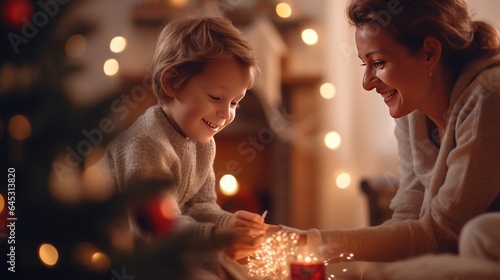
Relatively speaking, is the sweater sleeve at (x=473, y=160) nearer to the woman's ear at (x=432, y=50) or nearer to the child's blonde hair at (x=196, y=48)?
the woman's ear at (x=432, y=50)

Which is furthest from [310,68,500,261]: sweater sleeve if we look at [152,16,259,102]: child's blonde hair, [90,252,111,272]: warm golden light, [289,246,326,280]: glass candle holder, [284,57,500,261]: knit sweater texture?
[90,252,111,272]: warm golden light

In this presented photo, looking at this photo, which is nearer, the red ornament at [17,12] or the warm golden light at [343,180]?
the red ornament at [17,12]

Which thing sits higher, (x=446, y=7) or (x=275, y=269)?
(x=446, y=7)

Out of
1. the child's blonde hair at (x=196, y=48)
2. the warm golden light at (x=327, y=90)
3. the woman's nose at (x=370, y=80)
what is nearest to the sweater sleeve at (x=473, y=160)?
the woman's nose at (x=370, y=80)

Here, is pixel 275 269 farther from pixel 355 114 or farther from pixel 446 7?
pixel 355 114

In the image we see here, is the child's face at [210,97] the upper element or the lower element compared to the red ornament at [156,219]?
upper

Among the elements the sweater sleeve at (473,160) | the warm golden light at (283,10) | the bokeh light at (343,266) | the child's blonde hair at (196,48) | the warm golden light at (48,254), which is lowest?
the warm golden light at (48,254)

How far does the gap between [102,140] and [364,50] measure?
2.22 feet

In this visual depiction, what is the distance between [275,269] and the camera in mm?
1101

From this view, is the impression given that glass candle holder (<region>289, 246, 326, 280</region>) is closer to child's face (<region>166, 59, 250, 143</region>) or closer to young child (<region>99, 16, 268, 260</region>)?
young child (<region>99, 16, 268, 260</region>)

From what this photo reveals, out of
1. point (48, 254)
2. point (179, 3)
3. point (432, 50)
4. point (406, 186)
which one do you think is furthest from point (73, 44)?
point (179, 3)

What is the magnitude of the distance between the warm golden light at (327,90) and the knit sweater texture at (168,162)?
2.24m

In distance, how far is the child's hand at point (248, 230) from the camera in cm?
106

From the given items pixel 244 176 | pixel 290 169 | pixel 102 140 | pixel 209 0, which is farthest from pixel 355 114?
pixel 102 140
